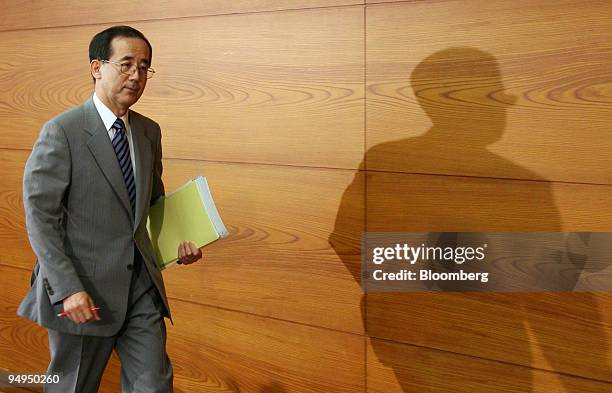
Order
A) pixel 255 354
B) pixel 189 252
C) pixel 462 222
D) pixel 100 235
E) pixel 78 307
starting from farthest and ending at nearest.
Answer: pixel 255 354 → pixel 462 222 → pixel 189 252 → pixel 100 235 → pixel 78 307

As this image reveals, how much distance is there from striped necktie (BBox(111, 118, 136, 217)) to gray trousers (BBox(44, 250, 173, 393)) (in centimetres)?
18

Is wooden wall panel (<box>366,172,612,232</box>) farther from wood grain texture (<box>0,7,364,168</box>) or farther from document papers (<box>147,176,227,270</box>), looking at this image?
document papers (<box>147,176,227,270</box>)

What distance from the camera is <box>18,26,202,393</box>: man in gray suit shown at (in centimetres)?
213

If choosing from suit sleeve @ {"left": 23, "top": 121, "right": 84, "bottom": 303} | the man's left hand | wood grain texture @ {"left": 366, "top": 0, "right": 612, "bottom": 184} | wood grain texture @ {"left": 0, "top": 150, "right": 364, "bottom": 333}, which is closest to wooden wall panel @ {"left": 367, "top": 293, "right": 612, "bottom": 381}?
Answer: wood grain texture @ {"left": 0, "top": 150, "right": 364, "bottom": 333}

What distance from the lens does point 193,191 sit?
232 centimetres

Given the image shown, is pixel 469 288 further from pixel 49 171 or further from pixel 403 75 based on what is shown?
pixel 49 171

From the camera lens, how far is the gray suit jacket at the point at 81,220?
212 centimetres

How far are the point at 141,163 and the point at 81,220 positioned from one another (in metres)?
0.22

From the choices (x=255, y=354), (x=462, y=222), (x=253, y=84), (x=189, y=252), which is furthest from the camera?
(x=255, y=354)

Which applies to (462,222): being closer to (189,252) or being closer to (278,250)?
(278,250)

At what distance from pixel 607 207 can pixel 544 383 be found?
54 cm

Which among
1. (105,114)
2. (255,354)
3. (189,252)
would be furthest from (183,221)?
(255,354)

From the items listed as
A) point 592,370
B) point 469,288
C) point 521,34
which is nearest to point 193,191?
point 469,288

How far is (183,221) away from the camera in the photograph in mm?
2363
